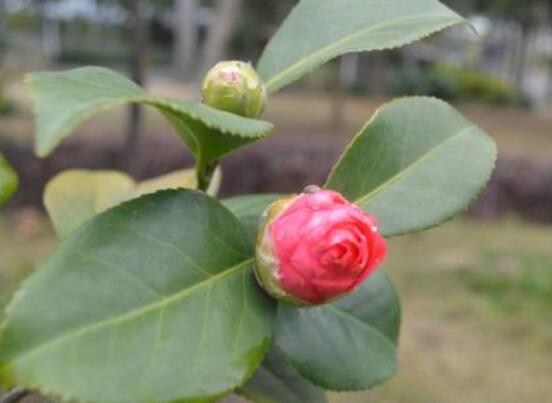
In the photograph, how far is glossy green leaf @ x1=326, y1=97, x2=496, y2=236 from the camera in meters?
0.63

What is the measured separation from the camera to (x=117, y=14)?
96.9 ft

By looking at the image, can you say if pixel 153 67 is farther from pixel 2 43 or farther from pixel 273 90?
pixel 273 90

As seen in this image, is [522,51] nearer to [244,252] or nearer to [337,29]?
[337,29]

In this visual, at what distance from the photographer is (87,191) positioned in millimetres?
816

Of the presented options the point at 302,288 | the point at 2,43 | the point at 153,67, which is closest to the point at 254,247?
the point at 302,288

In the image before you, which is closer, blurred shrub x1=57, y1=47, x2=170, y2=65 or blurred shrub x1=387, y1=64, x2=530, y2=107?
blurred shrub x1=387, y1=64, x2=530, y2=107

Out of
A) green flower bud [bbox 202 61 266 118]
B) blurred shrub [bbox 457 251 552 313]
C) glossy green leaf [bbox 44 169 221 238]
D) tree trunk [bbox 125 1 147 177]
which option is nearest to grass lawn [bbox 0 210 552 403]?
blurred shrub [bbox 457 251 552 313]

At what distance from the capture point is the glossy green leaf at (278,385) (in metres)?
0.64

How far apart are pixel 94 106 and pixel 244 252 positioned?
0.16m

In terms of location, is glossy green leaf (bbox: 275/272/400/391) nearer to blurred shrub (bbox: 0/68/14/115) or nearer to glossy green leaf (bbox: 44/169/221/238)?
glossy green leaf (bbox: 44/169/221/238)

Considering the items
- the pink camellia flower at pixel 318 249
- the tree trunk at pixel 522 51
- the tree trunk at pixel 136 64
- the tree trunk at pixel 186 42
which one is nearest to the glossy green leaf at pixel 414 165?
the pink camellia flower at pixel 318 249

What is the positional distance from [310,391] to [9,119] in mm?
10957

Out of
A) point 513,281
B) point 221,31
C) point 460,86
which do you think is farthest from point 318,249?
point 460,86

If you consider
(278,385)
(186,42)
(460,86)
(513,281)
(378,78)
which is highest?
(278,385)
